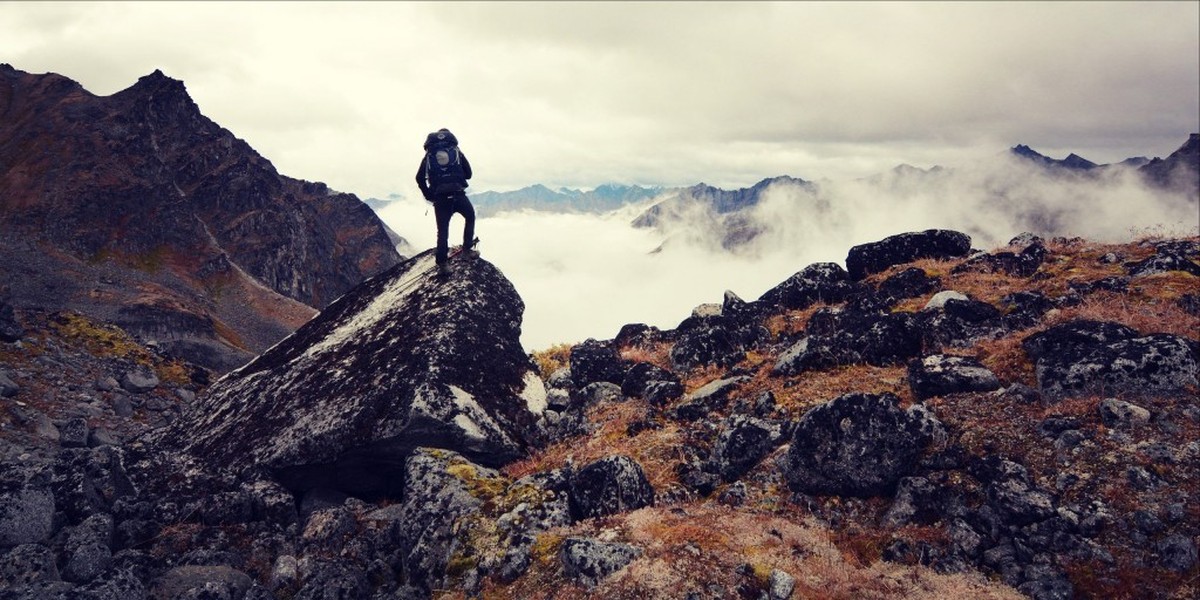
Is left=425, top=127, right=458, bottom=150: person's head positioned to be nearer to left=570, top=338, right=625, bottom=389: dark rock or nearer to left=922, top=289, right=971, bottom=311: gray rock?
left=570, top=338, right=625, bottom=389: dark rock

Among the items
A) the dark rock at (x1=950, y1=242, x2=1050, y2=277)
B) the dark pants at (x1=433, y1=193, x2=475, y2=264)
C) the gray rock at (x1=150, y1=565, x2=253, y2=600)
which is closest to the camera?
the gray rock at (x1=150, y1=565, x2=253, y2=600)

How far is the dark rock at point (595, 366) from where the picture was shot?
23.2 meters

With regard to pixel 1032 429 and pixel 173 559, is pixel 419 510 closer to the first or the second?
pixel 173 559

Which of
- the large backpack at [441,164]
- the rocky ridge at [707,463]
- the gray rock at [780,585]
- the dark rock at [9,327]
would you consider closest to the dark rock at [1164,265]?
the rocky ridge at [707,463]

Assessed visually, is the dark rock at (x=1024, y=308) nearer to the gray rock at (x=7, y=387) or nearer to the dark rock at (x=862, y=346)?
the dark rock at (x=862, y=346)

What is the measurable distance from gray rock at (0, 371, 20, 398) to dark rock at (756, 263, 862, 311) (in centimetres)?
3957

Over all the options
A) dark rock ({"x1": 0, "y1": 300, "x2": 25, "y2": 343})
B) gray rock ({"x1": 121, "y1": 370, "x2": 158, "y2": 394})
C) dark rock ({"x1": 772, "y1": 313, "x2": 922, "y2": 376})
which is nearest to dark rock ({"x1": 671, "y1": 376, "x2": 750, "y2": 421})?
dark rock ({"x1": 772, "y1": 313, "x2": 922, "y2": 376})

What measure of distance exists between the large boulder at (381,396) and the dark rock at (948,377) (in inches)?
440

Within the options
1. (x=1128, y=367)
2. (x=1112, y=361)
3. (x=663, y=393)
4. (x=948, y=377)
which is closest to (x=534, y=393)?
(x=663, y=393)

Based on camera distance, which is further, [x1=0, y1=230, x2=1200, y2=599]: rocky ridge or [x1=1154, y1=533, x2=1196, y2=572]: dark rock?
[x1=0, y1=230, x2=1200, y2=599]: rocky ridge

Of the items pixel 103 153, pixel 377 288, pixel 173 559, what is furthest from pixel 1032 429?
pixel 103 153

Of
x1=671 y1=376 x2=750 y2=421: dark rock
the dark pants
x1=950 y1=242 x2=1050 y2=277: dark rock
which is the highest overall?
the dark pants

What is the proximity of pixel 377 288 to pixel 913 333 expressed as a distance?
19.9 meters

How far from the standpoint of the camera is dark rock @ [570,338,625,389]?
23.2 m
